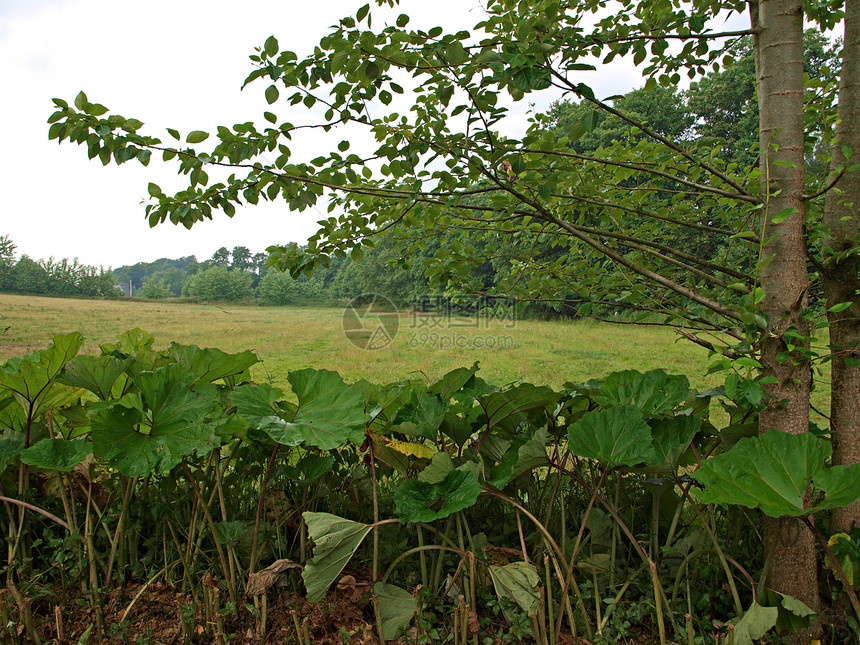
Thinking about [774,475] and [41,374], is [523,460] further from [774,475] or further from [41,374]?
[41,374]

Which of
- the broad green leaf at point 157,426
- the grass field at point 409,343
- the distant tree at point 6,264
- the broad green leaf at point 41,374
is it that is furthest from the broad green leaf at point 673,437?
the distant tree at point 6,264

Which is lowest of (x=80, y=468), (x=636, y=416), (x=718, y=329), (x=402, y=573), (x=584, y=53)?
(x=402, y=573)

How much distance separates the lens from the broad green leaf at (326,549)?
889 mm

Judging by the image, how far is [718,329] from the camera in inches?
47.7

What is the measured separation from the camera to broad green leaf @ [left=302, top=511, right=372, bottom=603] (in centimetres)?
89

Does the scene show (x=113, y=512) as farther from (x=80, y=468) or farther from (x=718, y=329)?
(x=718, y=329)

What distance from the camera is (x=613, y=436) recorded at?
920mm

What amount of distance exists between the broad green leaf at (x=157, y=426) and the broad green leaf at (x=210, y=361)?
130mm

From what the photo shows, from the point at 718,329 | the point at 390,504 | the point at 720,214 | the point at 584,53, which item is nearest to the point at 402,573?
the point at 390,504

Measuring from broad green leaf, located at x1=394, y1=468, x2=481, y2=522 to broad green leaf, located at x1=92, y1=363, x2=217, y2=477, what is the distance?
36cm

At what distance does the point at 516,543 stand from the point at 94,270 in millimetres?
30541

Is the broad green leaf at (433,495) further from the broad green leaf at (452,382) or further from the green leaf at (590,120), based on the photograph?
the green leaf at (590,120)

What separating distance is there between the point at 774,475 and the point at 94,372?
1313 mm

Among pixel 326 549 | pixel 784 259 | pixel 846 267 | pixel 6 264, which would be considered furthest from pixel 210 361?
pixel 6 264
